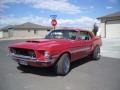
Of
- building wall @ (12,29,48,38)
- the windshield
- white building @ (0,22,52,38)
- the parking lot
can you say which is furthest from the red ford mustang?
building wall @ (12,29,48,38)

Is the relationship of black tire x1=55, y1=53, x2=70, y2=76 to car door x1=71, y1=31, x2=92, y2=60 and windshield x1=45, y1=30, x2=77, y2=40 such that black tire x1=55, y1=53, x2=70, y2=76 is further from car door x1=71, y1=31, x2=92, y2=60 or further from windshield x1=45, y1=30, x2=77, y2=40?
windshield x1=45, y1=30, x2=77, y2=40

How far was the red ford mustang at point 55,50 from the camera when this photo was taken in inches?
227

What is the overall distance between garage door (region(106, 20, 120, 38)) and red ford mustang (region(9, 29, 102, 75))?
17339 millimetres

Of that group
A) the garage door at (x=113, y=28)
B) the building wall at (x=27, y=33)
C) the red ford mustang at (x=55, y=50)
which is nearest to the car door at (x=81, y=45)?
the red ford mustang at (x=55, y=50)

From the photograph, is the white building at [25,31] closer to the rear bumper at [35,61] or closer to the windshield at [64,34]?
the windshield at [64,34]

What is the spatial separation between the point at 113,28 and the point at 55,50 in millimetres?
20254

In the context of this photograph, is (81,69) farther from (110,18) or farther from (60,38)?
(110,18)

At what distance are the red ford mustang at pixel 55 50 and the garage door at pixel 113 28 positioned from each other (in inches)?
683

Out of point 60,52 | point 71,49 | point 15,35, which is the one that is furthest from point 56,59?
point 15,35

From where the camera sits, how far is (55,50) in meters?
5.93

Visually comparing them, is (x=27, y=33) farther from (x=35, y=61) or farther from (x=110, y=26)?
(x=35, y=61)

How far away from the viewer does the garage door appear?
2420 cm

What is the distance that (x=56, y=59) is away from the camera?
19.9 ft

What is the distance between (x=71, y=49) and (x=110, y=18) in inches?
781
